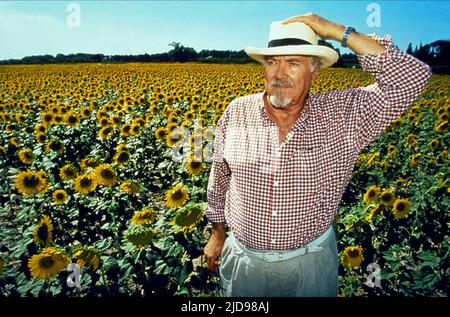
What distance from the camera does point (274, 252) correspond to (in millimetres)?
2141

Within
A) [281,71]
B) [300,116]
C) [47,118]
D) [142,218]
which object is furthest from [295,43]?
[47,118]

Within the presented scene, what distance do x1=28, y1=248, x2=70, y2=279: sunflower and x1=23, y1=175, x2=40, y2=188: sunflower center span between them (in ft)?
4.91

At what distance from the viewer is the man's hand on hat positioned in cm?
206

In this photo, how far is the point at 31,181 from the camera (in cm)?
394

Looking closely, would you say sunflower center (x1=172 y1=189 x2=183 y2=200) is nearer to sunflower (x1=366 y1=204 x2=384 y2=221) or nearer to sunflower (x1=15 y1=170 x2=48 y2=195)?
sunflower (x1=15 y1=170 x2=48 y2=195)

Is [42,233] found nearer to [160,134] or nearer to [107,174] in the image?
[107,174]

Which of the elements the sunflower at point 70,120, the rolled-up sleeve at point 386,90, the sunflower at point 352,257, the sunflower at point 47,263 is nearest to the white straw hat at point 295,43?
the rolled-up sleeve at point 386,90

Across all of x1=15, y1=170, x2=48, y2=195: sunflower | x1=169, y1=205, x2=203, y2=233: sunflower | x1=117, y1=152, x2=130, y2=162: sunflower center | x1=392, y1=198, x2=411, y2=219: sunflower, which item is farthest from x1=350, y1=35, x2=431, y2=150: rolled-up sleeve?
x1=117, y1=152, x2=130, y2=162: sunflower center

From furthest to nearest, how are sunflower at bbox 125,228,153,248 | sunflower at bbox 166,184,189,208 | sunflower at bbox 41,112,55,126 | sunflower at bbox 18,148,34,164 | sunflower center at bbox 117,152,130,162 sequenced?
sunflower at bbox 41,112,55,126, sunflower at bbox 18,148,34,164, sunflower center at bbox 117,152,130,162, sunflower at bbox 166,184,189,208, sunflower at bbox 125,228,153,248

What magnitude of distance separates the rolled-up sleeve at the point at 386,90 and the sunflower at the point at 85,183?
3.30 metres

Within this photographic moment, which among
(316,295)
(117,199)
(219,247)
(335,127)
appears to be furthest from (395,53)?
(117,199)

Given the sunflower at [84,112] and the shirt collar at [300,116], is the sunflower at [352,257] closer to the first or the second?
the shirt collar at [300,116]

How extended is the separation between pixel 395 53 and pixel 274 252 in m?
1.41

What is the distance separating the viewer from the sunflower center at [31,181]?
3.92 meters
